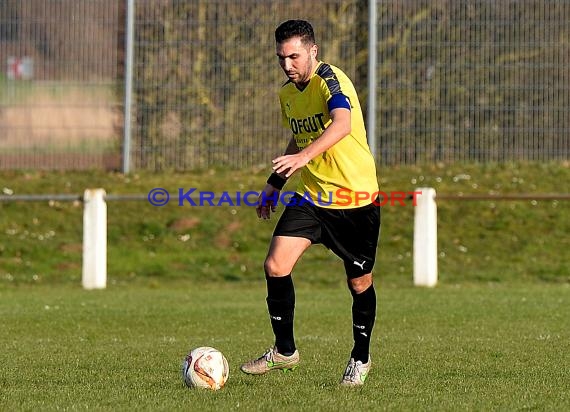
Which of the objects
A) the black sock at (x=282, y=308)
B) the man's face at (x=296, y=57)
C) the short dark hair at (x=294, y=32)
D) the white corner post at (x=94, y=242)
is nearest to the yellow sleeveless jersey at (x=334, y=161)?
the man's face at (x=296, y=57)

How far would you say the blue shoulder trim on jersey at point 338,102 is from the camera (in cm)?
783

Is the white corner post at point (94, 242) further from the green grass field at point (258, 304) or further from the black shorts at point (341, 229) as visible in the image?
the black shorts at point (341, 229)

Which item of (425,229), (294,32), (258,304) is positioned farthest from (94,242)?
(294,32)

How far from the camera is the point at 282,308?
27.1 feet

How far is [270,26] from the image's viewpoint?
21.8 meters

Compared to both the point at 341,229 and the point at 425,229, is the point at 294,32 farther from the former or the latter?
the point at 425,229

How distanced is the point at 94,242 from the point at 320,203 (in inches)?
370

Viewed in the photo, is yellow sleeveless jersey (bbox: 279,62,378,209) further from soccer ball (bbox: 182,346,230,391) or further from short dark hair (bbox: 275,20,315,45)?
soccer ball (bbox: 182,346,230,391)

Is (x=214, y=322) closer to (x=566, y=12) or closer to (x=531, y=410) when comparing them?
(x=531, y=410)

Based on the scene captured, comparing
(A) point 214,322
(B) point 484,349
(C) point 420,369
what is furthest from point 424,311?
(C) point 420,369

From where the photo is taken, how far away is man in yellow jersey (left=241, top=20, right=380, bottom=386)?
26.2 feet

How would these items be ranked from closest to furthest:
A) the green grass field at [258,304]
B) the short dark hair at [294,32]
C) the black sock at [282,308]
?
the green grass field at [258,304] → the short dark hair at [294,32] → the black sock at [282,308]

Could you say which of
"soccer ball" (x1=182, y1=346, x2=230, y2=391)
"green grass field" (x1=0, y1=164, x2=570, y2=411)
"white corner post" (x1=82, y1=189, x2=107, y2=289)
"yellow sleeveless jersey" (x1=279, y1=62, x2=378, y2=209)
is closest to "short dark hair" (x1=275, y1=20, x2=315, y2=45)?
"yellow sleeveless jersey" (x1=279, y1=62, x2=378, y2=209)

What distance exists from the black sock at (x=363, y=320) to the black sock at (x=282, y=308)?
0.43 m
